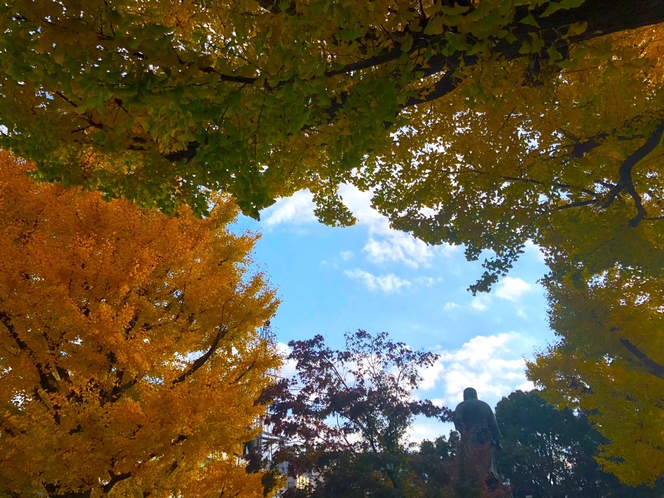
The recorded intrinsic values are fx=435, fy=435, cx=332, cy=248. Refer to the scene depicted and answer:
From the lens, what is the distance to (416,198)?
20.6 ft

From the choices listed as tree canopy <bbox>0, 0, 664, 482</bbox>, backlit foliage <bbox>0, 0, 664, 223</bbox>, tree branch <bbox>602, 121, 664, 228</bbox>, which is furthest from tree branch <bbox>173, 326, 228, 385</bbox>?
tree branch <bbox>602, 121, 664, 228</bbox>

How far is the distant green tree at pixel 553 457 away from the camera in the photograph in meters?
22.4

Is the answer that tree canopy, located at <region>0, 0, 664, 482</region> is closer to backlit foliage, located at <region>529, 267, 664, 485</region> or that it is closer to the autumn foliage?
the autumn foliage

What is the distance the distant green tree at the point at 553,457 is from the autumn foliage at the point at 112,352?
20.2 meters

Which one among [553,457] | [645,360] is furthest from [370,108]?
[553,457]

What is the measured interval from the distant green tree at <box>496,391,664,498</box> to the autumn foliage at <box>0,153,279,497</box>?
20.2 m

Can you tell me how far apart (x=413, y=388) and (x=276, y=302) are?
7.82 m

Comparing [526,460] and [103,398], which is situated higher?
[526,460]

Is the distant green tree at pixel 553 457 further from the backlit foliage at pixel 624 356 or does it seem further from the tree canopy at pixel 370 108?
the tree canopy at pixel 370 108

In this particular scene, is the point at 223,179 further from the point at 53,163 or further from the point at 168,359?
the point at 168,359

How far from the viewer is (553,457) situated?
2494cm

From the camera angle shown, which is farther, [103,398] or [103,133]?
[103,398]

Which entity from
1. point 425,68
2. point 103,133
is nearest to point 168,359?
point 103,133

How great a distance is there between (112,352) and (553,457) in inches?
1069
